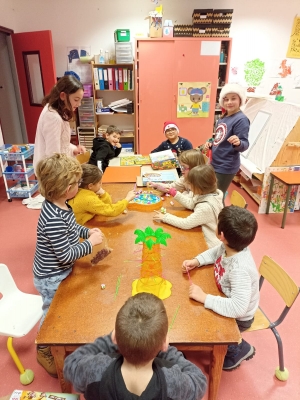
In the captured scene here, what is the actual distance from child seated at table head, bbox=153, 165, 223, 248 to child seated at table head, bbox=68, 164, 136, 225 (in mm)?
284

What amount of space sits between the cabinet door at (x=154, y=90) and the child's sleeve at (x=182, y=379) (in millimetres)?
4364

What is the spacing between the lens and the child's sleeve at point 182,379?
0.79m

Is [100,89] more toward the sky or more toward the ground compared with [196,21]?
more toward the ground

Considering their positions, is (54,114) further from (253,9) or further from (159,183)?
(253,9)

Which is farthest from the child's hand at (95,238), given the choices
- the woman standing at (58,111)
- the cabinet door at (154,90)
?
the cabinet door at (154,90)

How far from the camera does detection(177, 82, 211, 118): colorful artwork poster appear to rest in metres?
4.70

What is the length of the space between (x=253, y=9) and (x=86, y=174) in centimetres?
471

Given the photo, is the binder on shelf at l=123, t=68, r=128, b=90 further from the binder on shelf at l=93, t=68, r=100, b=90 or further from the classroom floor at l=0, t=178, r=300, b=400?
the classroom floor at l=0, t=178, r=300, b=400

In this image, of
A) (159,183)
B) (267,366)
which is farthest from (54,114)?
(267,366)

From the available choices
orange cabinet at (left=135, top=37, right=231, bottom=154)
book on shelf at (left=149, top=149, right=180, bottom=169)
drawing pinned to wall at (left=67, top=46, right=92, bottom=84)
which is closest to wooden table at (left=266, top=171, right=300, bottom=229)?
book on shelf at (left=149, top=149, right=180, bottom=169)

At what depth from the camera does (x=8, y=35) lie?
4.95 metres

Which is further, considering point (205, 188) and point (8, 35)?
point (8, 35)

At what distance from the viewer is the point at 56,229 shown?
132 centimetres

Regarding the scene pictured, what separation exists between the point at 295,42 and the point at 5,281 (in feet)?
17.2
